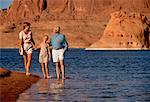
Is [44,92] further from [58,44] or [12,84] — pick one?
[58,44]

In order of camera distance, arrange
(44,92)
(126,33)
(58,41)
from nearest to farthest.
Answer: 1. (44,92)
2. (58,41)
3. (126,33)

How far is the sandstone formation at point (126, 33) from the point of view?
6842 inches

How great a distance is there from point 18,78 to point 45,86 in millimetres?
2182

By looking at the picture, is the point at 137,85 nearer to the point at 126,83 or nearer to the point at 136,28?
the point at 126,83

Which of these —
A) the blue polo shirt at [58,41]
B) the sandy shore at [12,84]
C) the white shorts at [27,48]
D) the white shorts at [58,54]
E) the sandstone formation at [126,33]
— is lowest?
the sandstone formation at [126,33]

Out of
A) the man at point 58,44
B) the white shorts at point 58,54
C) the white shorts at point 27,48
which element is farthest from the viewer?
the white shorts at point 27,48

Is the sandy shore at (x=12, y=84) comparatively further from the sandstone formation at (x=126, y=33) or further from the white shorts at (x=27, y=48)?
the sandstone formation at (x=126, y=33)

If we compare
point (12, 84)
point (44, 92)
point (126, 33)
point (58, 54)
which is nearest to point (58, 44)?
point (58, 54)

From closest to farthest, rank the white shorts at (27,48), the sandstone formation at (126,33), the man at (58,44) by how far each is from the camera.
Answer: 1. the man at (58,44)
2. the white shorts at (27,48)
3. the sandstone formation at (126,33)

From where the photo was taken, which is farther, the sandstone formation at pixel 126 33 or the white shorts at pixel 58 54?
the sandstone formation at pixel 126 33

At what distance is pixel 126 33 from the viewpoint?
177m

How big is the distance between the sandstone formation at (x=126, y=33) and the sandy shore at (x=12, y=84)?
150 meters

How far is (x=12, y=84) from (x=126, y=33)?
15822 cm

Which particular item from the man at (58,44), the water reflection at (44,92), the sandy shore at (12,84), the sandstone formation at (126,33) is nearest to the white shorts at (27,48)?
the man at (58,44)
